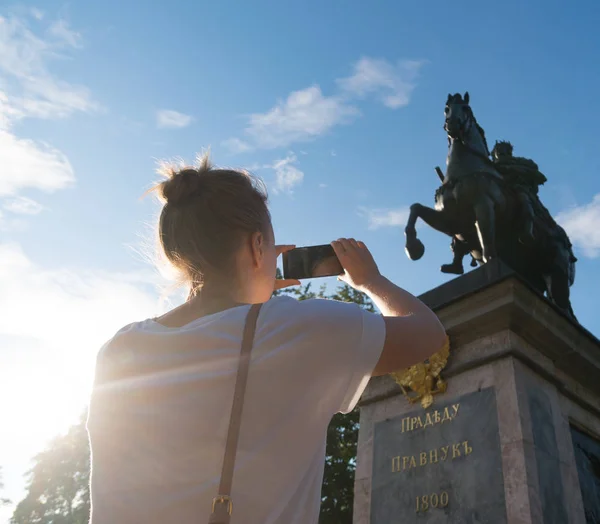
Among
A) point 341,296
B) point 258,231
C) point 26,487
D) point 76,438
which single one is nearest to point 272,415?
point 258,231

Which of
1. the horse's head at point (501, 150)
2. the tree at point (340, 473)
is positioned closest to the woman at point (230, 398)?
the horse's head at point (501, 150)

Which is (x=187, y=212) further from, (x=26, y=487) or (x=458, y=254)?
(x=26, y=487)

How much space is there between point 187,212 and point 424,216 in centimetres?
603

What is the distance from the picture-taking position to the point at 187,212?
56.9 inches

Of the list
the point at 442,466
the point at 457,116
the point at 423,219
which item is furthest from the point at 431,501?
the point at 457,116

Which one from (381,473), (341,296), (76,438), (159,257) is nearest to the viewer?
(159,257)

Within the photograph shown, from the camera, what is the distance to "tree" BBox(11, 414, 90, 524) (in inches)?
1166

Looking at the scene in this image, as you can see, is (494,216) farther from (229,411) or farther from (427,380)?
(229,411)

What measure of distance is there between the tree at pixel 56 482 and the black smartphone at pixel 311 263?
3068cm

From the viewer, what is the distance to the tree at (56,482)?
29.6m

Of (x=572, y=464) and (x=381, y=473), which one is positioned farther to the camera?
(x=381, y=473)

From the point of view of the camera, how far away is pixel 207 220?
4.66 feet

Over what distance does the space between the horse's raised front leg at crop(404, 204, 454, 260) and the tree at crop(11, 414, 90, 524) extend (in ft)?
87.4

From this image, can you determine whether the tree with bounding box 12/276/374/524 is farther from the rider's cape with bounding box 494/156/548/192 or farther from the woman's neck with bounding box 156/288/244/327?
the woman's neck with bounding box 156/288/244/327
